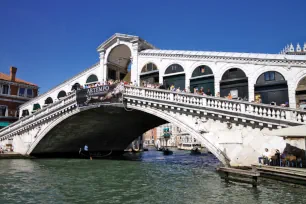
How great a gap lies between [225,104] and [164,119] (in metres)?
4.19

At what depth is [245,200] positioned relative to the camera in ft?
27.7

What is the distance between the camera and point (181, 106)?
15180mm

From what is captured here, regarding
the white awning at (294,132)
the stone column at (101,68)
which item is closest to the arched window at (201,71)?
the white awning at (294,132)

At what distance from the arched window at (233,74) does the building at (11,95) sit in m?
26.6

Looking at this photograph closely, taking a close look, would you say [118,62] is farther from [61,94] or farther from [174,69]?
[174,69]

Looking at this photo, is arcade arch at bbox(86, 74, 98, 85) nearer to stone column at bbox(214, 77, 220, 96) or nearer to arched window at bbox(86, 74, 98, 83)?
arched window at bbox(86, 74, 98, 83)

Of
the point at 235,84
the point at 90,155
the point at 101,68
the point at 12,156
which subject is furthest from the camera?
the point at 90,155

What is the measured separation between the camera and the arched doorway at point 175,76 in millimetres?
20188

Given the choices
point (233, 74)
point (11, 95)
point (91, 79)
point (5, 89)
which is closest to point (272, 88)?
point (233, 74)

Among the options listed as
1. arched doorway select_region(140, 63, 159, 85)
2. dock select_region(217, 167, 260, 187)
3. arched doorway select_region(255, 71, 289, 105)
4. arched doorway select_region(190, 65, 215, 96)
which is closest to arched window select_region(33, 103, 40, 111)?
arched doorway select_region(140, 63, 159, 85)

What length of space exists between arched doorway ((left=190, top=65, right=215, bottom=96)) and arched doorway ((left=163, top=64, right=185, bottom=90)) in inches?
34.3

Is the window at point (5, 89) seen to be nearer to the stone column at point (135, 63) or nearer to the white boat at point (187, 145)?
the stone column at point (135, 63)

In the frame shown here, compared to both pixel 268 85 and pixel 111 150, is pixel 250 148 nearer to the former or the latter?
pixel 268 85

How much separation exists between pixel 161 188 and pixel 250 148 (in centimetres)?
539
